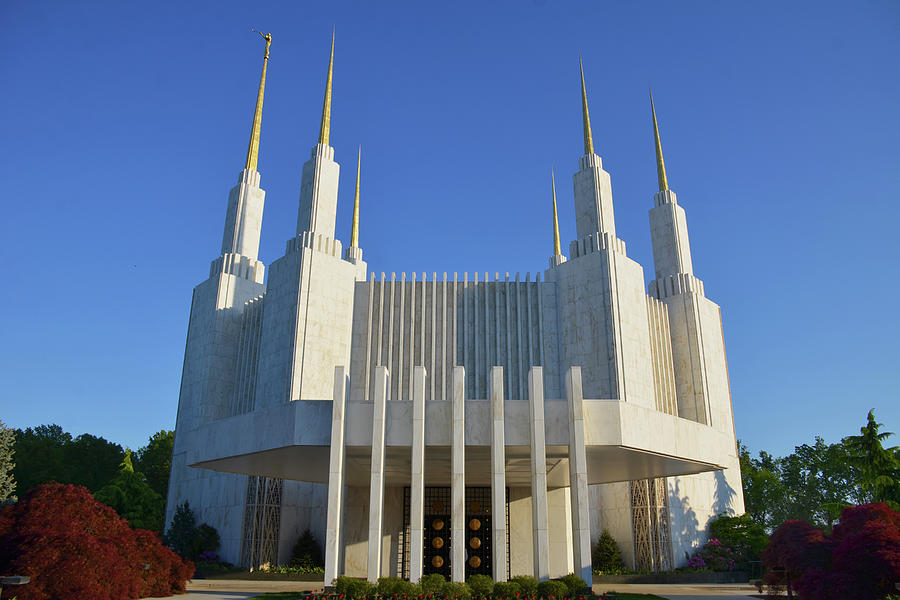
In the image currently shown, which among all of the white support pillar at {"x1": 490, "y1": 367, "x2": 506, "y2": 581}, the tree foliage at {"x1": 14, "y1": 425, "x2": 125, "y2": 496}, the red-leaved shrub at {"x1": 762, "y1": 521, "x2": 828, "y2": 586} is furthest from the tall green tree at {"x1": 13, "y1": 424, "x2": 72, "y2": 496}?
the red-leaved shrub at {"x1": 762, "y1": 521, "x2": 828, "y2": 586}

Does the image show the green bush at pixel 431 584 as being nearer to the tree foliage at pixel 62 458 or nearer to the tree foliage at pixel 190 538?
the tree foliage at pixel 190 538

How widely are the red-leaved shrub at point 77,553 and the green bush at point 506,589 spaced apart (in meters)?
8.89

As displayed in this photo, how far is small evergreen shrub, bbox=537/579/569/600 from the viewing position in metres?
15.4

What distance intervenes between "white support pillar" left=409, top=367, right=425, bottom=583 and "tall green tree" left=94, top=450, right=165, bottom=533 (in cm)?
3126

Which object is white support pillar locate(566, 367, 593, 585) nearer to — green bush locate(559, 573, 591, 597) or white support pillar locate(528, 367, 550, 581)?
green bush locate(559, 573, 591, 597)

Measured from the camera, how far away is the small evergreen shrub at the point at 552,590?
608 inches

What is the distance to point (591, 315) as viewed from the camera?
104 ft

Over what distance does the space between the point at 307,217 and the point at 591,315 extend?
1478 centimetres

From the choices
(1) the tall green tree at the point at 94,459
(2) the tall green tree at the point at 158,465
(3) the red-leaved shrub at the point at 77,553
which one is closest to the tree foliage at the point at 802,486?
(3) the red-leaved shrub at the point at 77,553

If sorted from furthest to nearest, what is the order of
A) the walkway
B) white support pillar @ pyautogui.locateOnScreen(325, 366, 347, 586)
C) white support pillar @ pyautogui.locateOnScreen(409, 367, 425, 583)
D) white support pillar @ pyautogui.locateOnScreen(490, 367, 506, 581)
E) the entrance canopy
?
the walkway
the entrance canopy
white support pillar @ pyautogui.locateOnScreen(325, 366, 347, 586)
white support pillar @ pyautogui.locateOnScreen(409, 367, 425, 583)
white support pillar @ pyautogui.locateOnScreen(490, 367, 506, 581)

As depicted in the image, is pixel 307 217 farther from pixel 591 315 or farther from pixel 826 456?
pixel 826 456

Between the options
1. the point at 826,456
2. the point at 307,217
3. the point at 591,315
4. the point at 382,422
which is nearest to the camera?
the point at 382,422

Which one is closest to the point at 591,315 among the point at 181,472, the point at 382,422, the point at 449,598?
the point at 382,422

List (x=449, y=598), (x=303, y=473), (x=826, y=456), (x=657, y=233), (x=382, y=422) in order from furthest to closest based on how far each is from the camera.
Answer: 1. (x=826, y=456)
2. (x=657, y=233)
3. (x=303, y=473)
4. (x=382, y=422)
5. (x=449, y=598)
